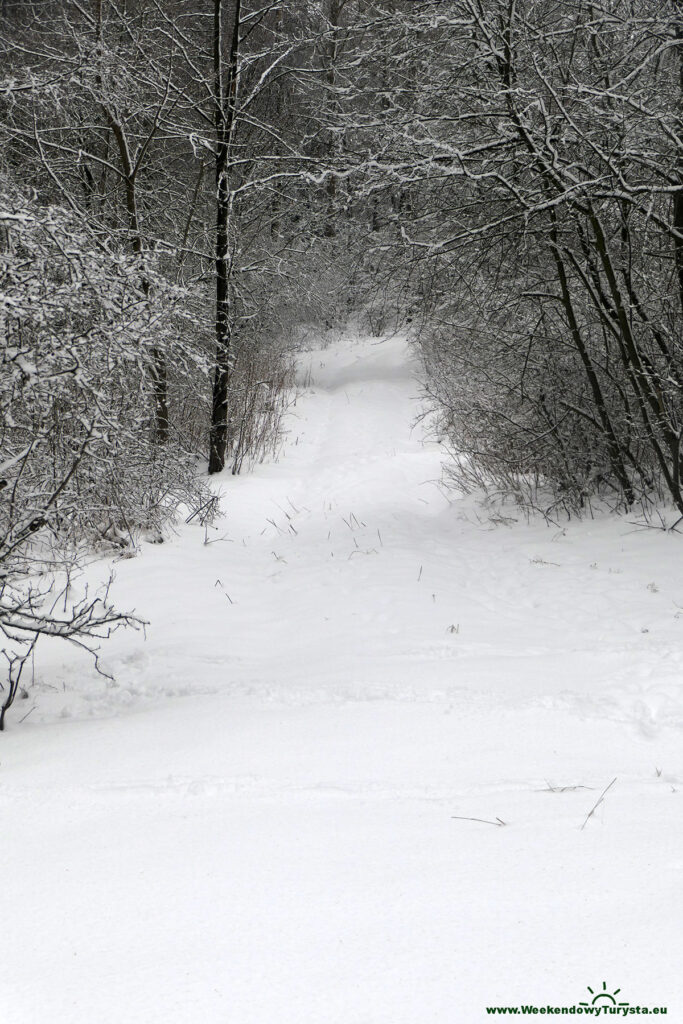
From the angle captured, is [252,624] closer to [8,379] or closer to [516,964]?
[8,379]

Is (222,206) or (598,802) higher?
(222,206)

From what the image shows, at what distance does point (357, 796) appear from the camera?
9.73 feet

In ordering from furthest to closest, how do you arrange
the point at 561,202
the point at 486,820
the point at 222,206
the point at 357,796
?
the point at 222,206, the point at 561,202, the point at 357,796, the point at 486,820

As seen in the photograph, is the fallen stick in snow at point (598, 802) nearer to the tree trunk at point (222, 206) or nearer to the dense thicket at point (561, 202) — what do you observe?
the dense thicket at point (561, 202)

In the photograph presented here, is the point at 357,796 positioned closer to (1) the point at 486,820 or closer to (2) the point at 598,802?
(1) the point at 486,820

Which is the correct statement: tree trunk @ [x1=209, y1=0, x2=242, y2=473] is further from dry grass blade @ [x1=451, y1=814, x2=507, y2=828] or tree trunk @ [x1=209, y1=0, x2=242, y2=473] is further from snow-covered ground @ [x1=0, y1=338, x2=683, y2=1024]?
dry grass blade @ [x1=451, y1=814, x2=507, y2=828]

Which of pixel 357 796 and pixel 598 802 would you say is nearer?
pixel 598 802

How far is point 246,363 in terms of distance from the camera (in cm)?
1418

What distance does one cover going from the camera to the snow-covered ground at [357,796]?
183cm

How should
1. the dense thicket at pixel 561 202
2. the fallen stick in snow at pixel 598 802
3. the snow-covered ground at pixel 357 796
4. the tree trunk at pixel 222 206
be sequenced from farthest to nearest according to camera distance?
the tree trunk at pixel 222 206 → the dense thicket at pixel 561 202 → the fallen stick in snow at pixel 598 802 → the snow-covered ground at pixel 357 796

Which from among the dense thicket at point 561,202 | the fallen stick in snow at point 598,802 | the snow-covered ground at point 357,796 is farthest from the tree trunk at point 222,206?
the fallen stick in snow at point 598,802

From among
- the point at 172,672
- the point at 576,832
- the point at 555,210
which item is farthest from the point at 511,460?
the point at 576,832

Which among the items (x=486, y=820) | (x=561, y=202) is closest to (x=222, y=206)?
(x=561, y=202)

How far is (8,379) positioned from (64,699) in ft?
6.14
